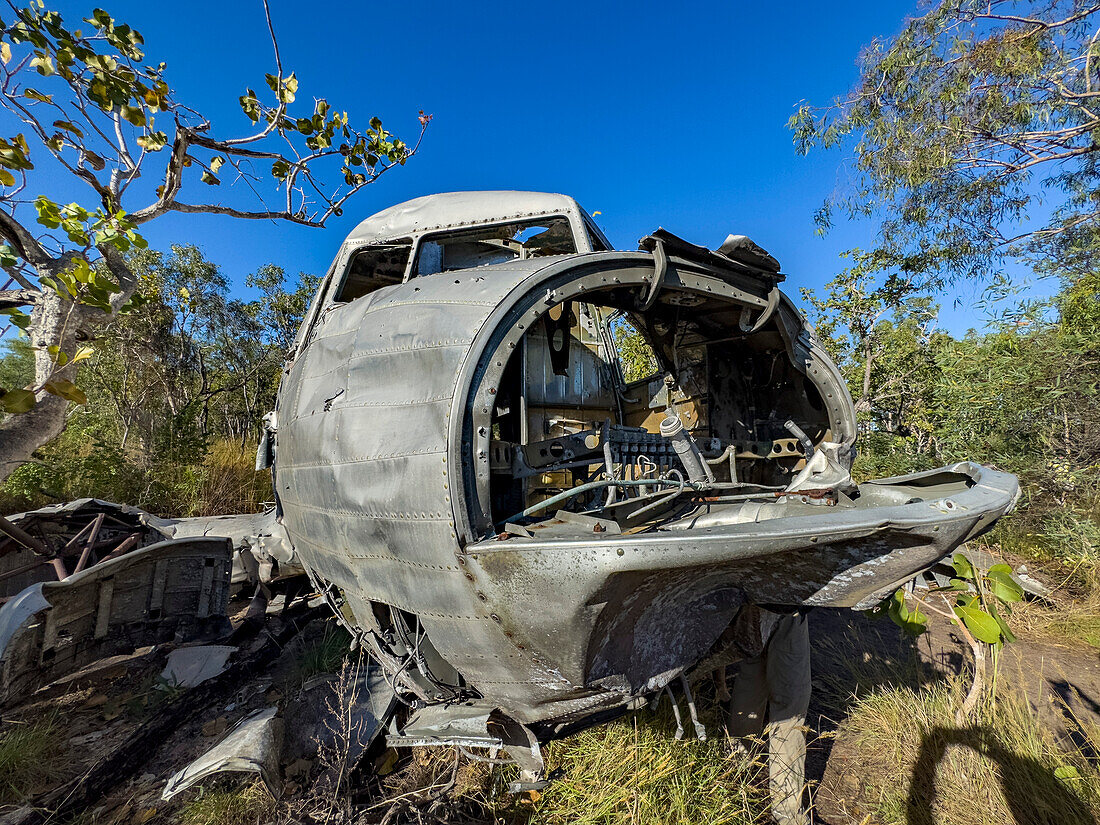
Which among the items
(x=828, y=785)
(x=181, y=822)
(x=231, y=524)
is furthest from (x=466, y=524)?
(x=231, y=524)

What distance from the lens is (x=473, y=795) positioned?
11.3 ft

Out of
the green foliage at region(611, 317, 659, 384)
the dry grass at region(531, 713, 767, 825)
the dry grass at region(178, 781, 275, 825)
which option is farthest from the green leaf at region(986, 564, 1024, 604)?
the green foliage at region(611, 317, 659, 384)

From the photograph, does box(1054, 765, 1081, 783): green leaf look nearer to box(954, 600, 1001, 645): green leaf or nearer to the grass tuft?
box(954, 600, 1001, 645): green leaf

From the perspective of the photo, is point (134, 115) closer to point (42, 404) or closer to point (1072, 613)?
point (42, 404)

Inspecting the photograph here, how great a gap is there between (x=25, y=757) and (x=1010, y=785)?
7517 millimetres

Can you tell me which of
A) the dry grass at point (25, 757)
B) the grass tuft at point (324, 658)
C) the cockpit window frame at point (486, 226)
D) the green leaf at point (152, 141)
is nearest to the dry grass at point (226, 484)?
the grass tuft at point (324, 658)

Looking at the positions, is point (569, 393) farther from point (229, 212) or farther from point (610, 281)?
point (229, 212)


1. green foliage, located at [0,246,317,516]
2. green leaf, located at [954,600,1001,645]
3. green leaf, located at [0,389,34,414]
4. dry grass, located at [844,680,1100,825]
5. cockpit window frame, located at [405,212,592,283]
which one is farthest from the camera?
green foliage, located at [0,246,317,516]

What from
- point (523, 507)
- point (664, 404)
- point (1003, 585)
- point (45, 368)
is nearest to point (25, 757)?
point (45, 368)

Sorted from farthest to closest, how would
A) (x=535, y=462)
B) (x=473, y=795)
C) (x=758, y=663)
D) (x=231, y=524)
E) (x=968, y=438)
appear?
(x=968, y=438), (x=231, y=524), (x=758, y=663), (x=473, y=795), (x=535, y=462)

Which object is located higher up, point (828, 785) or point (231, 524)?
point (231, 524)

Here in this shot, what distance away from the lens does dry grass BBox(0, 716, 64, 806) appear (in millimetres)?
3426

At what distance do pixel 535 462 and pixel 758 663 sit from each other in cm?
297

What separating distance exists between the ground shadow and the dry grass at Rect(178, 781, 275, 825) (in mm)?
4716
